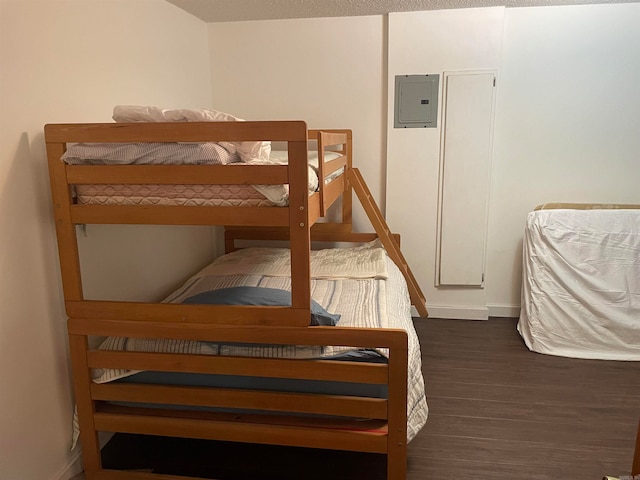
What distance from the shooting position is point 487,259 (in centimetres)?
341

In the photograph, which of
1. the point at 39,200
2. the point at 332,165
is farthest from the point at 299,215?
the point at 39,200

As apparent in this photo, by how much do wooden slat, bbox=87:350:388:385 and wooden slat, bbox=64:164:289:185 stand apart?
A: 0.61 m

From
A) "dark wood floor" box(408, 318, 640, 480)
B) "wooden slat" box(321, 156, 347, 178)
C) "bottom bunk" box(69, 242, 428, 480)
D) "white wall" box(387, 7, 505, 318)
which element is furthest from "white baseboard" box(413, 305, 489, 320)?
"bottom bunk" box(69, 242, 428, 480)

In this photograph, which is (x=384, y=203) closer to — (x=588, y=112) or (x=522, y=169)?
(x=522, y=169)

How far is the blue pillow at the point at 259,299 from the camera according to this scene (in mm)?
1704

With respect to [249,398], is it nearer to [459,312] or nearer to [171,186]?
[171,186]

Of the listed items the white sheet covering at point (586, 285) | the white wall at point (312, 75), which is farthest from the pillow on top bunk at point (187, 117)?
the white sheet covering at point (586, 285)

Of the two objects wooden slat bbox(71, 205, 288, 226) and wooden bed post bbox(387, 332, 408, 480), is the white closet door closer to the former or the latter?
wooden bed post bbox(387, 332, 408, 480)

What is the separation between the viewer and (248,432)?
173 cm

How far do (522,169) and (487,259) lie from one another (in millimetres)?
647

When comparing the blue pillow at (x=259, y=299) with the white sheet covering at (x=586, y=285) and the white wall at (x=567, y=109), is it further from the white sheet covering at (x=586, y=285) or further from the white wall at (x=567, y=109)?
the white wall at (x=567, y=109)

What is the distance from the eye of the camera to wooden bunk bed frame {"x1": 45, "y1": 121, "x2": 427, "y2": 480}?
1.55 m

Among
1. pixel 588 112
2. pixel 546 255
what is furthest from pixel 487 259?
pixel 588 112

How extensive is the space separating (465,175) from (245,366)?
2149 millimetres
